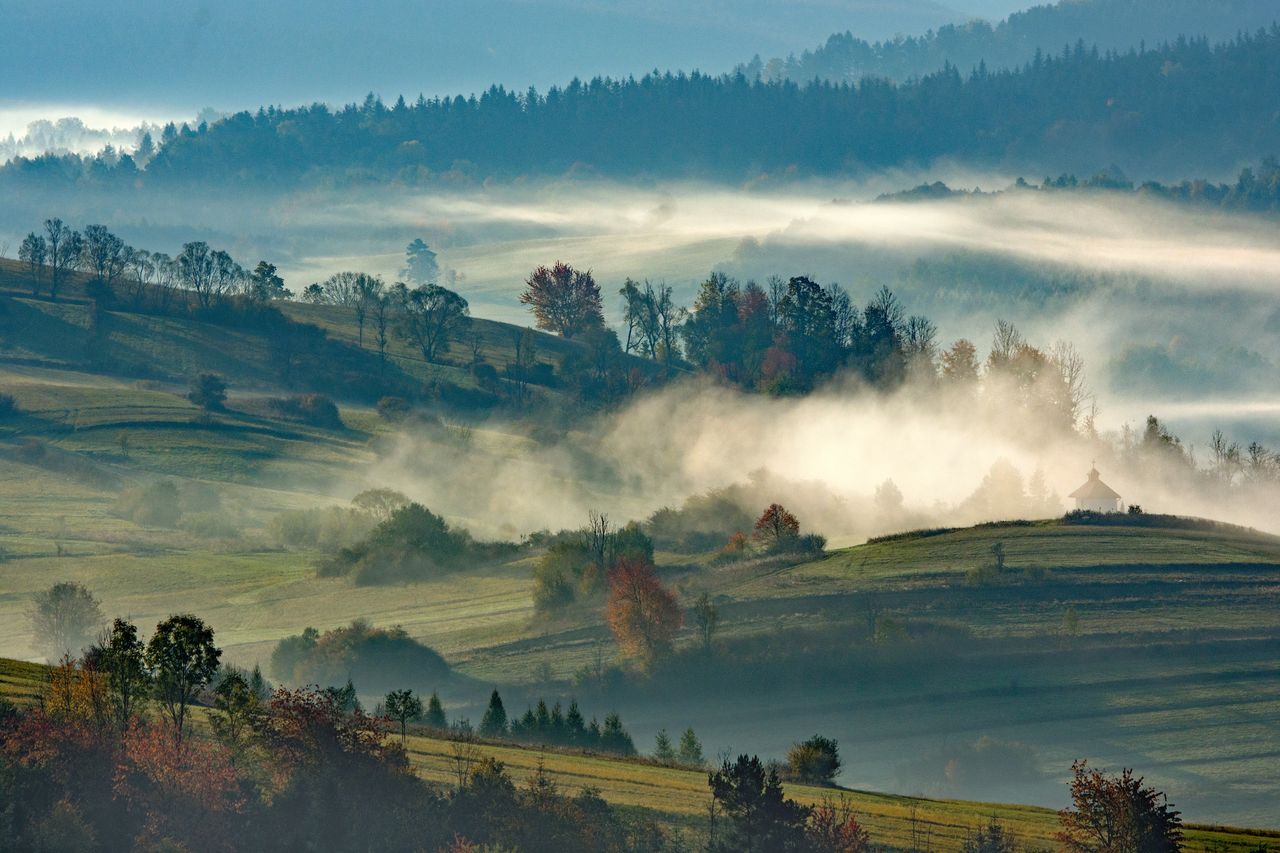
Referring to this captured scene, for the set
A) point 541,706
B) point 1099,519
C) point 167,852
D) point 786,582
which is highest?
Answer: point 1099,519

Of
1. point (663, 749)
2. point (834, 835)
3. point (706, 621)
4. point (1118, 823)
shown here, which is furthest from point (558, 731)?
point (1118, 823)

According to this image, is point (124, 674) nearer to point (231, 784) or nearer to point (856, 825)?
point (231, 784)

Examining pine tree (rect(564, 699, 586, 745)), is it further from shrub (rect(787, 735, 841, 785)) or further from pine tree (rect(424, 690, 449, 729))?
shrub (rect(787, 735, 841, 785))

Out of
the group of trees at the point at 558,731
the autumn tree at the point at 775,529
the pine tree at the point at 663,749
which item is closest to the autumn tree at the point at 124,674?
the group of trees at the point at 558,731

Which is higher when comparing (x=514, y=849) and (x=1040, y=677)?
(x=1040, y=677)

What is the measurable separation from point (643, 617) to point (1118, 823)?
185 feet

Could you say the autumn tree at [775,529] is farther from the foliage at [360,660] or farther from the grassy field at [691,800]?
the grassy field at [691,800]

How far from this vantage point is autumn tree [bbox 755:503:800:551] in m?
140

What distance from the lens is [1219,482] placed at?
19475 centimetres

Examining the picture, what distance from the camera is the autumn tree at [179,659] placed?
66.2 meters

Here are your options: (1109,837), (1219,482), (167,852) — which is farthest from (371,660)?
(1219,482)

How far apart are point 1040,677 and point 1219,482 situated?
105 meters

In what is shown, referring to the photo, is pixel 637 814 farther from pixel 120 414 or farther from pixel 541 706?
pixel 120 414

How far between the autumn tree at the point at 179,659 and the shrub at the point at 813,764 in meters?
31.0
